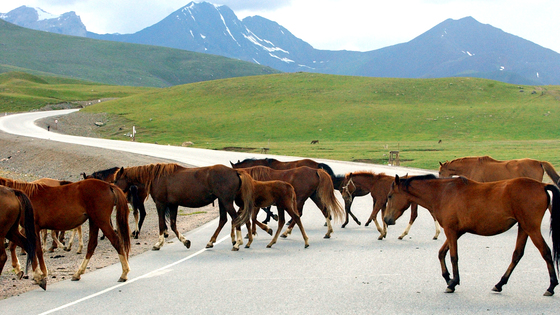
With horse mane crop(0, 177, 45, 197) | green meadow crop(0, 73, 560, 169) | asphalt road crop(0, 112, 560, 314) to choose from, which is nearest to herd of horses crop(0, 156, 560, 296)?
horse mane crop(0, 177, 45, 197)

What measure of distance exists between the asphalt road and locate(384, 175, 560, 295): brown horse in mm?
501

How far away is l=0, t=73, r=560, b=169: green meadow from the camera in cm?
5253

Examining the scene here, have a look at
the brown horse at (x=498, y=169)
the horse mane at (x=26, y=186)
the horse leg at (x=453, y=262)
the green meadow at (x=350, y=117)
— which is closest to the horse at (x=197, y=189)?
the horse mane at (x=26, y=186)

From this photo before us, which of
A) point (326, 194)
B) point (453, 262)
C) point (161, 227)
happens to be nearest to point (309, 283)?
point (453, 262)

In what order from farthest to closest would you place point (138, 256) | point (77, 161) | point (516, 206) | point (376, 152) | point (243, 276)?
point (376, 152), point (77, 161), point (138, 256), point (243, 276), point (516, 206)

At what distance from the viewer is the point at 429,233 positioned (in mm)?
13109

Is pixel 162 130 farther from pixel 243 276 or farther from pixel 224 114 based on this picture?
pixel 243 276

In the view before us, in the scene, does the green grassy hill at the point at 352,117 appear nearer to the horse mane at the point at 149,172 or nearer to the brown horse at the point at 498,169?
the brown horse at the point at 498,169

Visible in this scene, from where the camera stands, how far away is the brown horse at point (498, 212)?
7648 mm

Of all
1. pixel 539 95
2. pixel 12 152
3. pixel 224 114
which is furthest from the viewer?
pixel 539 95

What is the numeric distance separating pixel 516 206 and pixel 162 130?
67.1 m

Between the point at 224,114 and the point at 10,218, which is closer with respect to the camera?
the point at 10,218

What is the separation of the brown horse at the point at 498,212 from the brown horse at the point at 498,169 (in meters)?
7.25

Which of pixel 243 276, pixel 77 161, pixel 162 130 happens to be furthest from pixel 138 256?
pixel 162 130
